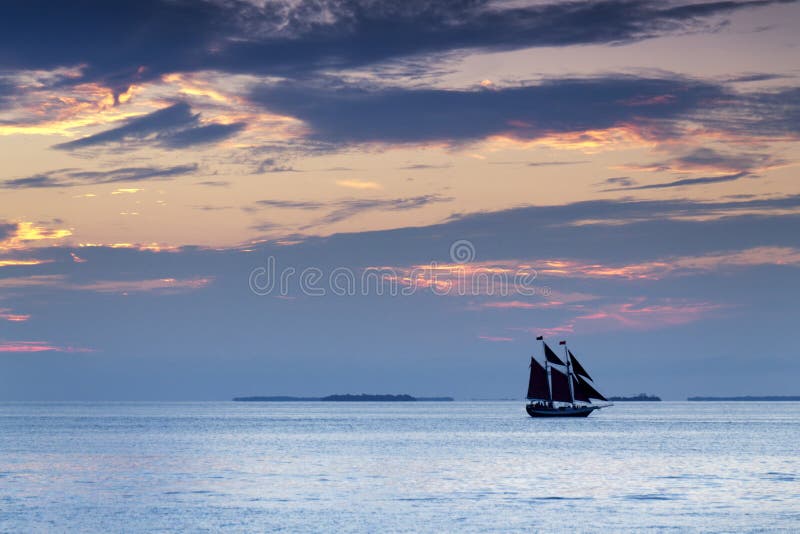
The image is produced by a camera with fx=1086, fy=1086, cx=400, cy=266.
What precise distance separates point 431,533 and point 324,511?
907 centimetres

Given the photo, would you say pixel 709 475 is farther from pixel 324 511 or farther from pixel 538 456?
pixel 324 511

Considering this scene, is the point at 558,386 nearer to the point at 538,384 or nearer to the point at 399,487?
the point at 538,384

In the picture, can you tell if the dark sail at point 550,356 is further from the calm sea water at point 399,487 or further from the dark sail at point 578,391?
the calm sea water at point 399,487

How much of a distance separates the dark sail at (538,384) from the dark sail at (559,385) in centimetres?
Answer: 171

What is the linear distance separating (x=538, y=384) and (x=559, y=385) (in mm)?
6155

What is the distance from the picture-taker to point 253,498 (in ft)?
199

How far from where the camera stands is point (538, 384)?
592ft

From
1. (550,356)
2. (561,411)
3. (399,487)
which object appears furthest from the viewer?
A: (561,411)

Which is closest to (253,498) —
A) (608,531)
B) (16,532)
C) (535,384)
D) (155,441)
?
(16,532)

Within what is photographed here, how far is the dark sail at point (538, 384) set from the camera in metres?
174

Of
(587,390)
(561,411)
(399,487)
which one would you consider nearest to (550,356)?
(587,390)

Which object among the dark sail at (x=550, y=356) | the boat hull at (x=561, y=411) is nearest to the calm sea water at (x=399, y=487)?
the dark sail at (x=550, y=356)

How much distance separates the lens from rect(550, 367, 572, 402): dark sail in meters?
180

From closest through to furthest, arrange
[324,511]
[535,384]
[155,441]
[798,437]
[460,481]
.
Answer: [324,511], [460,481], [155,441], [798,437], [535,384]
